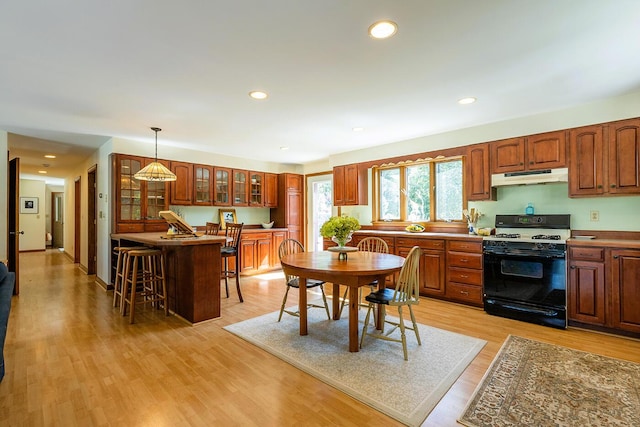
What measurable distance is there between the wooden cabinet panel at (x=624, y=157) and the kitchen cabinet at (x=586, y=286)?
68 centimetres

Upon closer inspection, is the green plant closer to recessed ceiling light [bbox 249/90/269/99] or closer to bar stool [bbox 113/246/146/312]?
recessed ceiling light [bbox 249/90/269/99]

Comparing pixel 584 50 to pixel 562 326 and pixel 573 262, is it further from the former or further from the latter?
pixel 562 326

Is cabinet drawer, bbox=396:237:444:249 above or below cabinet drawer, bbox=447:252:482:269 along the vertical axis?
above

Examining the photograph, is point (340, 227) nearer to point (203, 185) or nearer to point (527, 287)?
point (527, 287)

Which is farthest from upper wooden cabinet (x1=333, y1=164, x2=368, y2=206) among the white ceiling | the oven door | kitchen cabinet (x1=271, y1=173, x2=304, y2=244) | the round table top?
the oven door

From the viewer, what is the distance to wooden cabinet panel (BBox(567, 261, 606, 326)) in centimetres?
299

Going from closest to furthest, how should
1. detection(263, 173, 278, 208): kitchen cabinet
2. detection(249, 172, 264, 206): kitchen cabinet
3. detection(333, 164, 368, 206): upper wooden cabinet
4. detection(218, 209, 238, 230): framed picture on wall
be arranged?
detection(333, 164, 368, 206): upper wooden cabinet
detection(218, 209, 238, 230): framed picture on wall
detection(249, 172, 264, 206): kitchen cabinet
detection(263, 173, 278, 208): kitchen cabinet

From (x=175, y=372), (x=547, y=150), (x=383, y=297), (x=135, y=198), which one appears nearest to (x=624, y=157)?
(x=547, y=150)

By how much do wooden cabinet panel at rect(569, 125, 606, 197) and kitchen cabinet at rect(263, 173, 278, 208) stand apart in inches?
198

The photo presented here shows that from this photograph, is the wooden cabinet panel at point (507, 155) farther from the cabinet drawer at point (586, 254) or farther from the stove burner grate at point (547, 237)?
the cabinet drawer at point (586, 254)

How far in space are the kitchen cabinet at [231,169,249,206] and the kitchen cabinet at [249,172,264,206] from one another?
9cm

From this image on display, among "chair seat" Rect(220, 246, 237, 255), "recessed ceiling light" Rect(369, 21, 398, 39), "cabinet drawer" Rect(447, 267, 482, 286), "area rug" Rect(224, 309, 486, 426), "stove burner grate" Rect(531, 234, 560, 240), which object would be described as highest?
"recessed ceiling light" Rect(369, 21, 398, 39)

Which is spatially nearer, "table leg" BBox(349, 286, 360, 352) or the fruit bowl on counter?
"table leg" BBox(349, 286, 360, 352)

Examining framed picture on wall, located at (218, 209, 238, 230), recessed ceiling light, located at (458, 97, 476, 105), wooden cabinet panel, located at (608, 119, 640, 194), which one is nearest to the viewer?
wooden cabinet panel, located at (608, 119, 640, 194)
